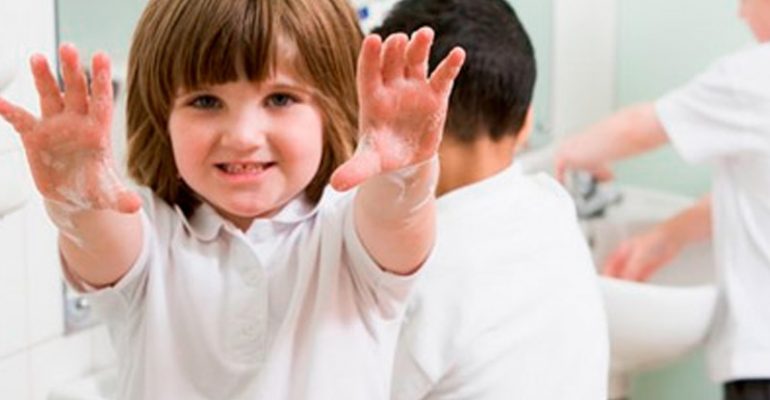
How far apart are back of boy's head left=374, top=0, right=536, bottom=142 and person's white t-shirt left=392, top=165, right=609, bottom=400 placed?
0.27 feet

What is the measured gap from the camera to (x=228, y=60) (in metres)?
1.04

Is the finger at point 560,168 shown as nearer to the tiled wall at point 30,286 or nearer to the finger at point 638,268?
the finger at point 638,268

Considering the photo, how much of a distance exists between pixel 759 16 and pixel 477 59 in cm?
68

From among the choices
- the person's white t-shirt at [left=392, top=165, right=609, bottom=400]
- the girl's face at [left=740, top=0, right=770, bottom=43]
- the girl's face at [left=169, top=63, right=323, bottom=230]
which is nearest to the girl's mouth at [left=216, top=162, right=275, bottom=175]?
the girl's face at [left=169, top=63, right=323, bottom=230]

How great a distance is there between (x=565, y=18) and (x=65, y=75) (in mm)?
1770

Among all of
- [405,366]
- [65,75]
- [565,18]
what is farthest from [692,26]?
[65,75]

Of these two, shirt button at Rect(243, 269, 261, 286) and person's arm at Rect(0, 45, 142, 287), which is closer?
person's arm at Rect(0, 45, 142, 287)

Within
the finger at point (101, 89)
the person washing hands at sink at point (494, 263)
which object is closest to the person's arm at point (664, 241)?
the person washing hands at sink at point (494, 263)

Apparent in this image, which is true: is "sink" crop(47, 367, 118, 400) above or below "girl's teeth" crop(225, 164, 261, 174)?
below

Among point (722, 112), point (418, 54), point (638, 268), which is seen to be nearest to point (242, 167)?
point (418, 54)

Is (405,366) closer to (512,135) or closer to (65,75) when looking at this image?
(512,135)

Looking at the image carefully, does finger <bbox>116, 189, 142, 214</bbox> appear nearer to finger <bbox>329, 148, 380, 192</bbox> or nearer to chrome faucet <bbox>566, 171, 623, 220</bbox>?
finger <bbox>329, 148, 380, 192</bbox>

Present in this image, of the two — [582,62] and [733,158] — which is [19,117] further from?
[582,62]

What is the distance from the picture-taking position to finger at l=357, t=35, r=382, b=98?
90 centimetres
